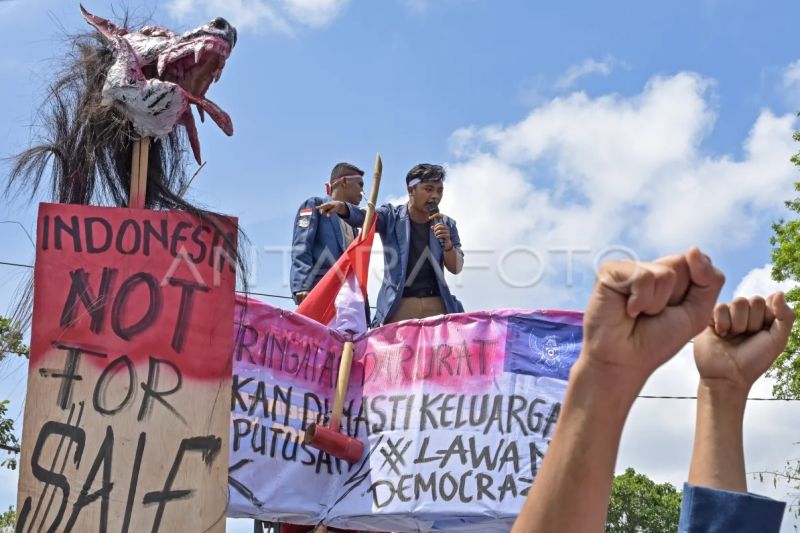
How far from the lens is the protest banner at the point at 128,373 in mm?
2477

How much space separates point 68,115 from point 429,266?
3116mm

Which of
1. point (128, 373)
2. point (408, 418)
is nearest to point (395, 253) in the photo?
point (408, 418)

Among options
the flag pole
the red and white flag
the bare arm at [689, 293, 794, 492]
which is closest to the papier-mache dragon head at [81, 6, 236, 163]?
the bare arm at [689, 293, 794, 492]

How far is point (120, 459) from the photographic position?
98.0 inches

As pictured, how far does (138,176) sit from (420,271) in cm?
309

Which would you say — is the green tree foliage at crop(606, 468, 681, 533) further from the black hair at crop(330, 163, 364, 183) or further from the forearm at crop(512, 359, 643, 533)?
the forearm at crop(512, 359, 643, 533)

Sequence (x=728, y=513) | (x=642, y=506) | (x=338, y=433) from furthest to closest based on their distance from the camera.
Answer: (x=642, y=506), (x=338, y=433), (x=728, y=513)

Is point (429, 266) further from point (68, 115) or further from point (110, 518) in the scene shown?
point (110, 518)

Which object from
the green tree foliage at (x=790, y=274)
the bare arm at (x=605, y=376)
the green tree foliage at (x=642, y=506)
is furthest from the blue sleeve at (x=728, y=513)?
the green tree foliage at (x=642, y=506)

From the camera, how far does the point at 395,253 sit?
5.85 m

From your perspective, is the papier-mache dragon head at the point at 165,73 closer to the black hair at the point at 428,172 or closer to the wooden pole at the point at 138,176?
the wooden pole at the point at 138,176

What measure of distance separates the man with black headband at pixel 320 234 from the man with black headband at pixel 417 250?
353 millimetres

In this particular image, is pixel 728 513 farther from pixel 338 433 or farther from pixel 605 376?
pixel 338 433

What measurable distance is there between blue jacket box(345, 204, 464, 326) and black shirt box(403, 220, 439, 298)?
0.10ft
